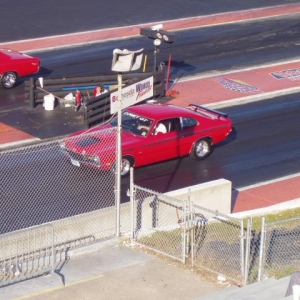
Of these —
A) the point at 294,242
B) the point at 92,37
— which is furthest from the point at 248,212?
the point at 92,37

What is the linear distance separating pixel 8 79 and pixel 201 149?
26.8 ft

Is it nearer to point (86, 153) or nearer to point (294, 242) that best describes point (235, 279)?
point (294, 242)

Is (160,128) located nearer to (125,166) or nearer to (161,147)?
(161,147)

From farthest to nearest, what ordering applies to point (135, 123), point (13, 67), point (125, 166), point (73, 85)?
point (13, 67) → point (73, 85) → point (135, 123) → point (125, 166)

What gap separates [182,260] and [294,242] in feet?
8.34

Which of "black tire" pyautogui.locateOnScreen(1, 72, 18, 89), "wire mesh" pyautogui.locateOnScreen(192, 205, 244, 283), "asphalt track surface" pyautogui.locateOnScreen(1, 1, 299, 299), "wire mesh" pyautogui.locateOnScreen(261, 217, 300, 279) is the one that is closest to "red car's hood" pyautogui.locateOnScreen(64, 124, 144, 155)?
"wire mesh" pyautogui.locateOnScreen(192, 205, 244, 283)

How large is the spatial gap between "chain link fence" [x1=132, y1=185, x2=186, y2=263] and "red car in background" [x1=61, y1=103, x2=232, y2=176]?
8.31 feet

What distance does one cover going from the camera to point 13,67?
25.8 meters

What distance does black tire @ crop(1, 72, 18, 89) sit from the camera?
85.0 ft

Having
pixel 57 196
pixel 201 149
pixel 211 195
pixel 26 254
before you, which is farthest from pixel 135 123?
pixel 26 254

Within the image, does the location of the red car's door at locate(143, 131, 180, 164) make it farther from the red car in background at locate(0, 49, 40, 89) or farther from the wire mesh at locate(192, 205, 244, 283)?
the red car in background at locate(0, 49, 40, 89)

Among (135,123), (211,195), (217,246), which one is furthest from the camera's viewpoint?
(135,123)

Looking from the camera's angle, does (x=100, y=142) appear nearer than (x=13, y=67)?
Yes

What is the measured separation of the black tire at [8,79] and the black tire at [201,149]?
8.06m
